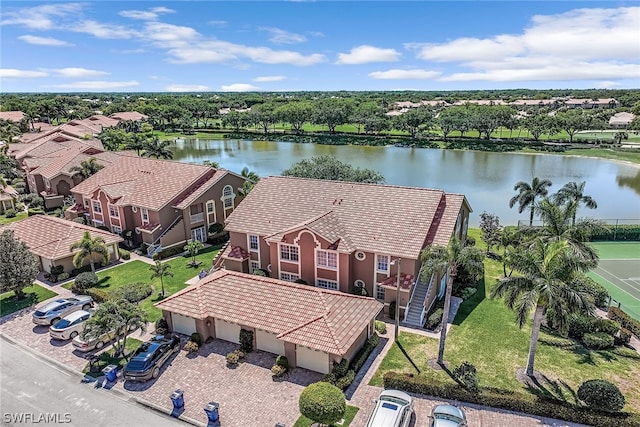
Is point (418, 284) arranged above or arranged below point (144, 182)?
below

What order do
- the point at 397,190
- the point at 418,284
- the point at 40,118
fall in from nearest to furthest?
the point at 418,284 < the point at 397,190 < the point at 40,118

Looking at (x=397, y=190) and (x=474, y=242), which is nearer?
(x=397, y=190)

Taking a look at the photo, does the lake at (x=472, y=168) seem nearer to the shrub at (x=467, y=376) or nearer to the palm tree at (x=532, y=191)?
the palm tree at (x=532, y=191)

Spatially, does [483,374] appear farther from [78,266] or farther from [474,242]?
[78,266]

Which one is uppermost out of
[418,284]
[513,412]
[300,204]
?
[300,204]

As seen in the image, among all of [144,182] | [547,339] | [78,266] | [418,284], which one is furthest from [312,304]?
[144,182]

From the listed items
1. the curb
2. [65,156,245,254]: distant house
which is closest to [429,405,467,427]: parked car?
the curb
